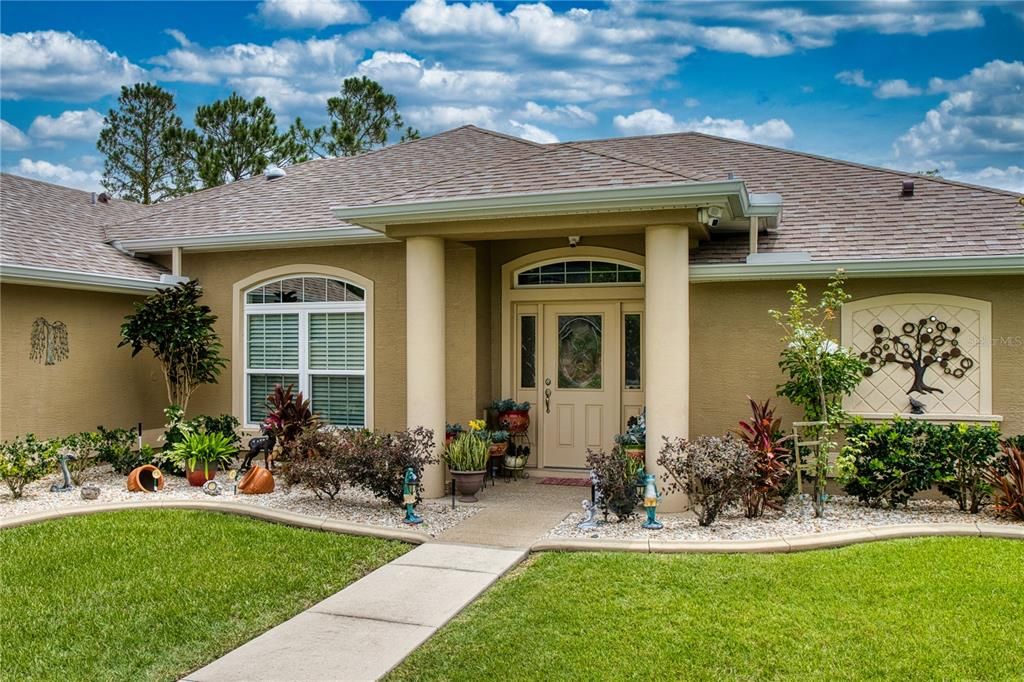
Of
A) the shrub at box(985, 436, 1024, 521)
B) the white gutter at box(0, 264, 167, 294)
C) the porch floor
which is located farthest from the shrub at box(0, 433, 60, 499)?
the shrub at box(985, 436, 1024, 521)

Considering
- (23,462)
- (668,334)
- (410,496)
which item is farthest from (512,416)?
(23,462)

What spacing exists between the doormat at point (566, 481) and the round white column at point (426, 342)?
162 cm

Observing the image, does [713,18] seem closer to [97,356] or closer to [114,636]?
[97,356]

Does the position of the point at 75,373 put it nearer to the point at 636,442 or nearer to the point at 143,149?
the point at 636,442

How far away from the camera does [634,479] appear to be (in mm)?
7879

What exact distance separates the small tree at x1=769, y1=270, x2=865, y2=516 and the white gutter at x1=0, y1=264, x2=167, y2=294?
8.74 metres

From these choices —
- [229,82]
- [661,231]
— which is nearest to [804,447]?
[661,231]

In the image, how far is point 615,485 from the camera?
25.1ft

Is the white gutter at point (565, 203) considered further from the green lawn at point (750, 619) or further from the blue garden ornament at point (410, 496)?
the green lawn at point (750, 619)

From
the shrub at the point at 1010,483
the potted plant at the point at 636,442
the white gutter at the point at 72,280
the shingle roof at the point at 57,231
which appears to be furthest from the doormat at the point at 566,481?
the shingle roof at the point at 57,231

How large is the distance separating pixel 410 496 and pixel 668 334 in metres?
3.22

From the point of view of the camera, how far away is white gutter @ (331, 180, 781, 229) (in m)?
7.86

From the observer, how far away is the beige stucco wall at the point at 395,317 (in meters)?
10.5

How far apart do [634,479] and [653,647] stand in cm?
310
